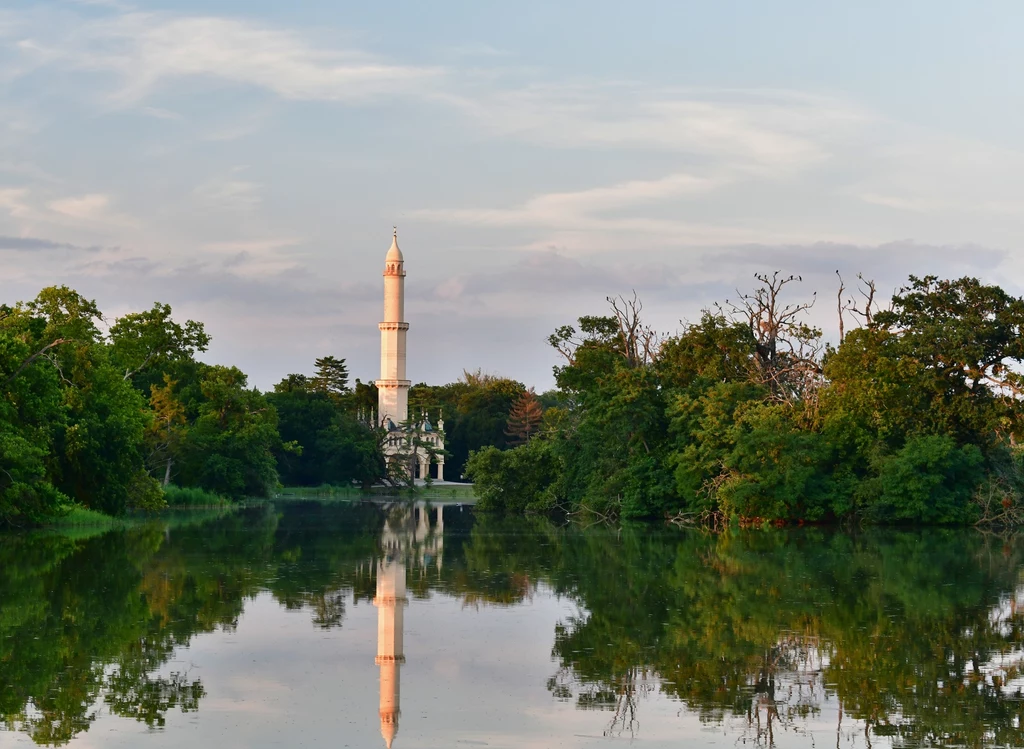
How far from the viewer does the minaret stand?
37.5 ft

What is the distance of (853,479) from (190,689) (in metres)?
33.4

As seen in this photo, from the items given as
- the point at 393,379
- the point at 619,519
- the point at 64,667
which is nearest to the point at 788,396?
the point at 619,519

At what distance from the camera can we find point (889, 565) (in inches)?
1055

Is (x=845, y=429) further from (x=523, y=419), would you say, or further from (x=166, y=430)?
(x=523, y=419)

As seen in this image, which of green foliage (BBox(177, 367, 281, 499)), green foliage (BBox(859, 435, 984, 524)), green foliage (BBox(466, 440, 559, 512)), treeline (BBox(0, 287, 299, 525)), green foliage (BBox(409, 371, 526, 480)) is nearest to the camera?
treeline (BBox(0, 287, 299, 525))

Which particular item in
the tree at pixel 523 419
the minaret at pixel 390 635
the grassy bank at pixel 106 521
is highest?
the tree at pixel 523 419

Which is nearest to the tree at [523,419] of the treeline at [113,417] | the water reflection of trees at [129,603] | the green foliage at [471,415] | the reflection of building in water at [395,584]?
the green foliage at [471,415]

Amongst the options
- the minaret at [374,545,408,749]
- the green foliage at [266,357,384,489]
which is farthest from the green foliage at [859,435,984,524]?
the green foliage at [266,357,384,489]

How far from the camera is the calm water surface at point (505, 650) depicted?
11.0 metres

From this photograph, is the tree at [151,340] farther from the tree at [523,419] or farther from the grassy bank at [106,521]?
the tree at [523,419]

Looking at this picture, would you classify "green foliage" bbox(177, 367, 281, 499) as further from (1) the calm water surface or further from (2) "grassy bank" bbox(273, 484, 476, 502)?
(1) the calm water surface

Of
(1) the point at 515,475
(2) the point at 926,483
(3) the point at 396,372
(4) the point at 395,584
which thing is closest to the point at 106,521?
(1) the point at 515,475

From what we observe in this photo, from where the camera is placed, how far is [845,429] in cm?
4328

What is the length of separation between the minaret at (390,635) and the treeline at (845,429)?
1800 centimetres
